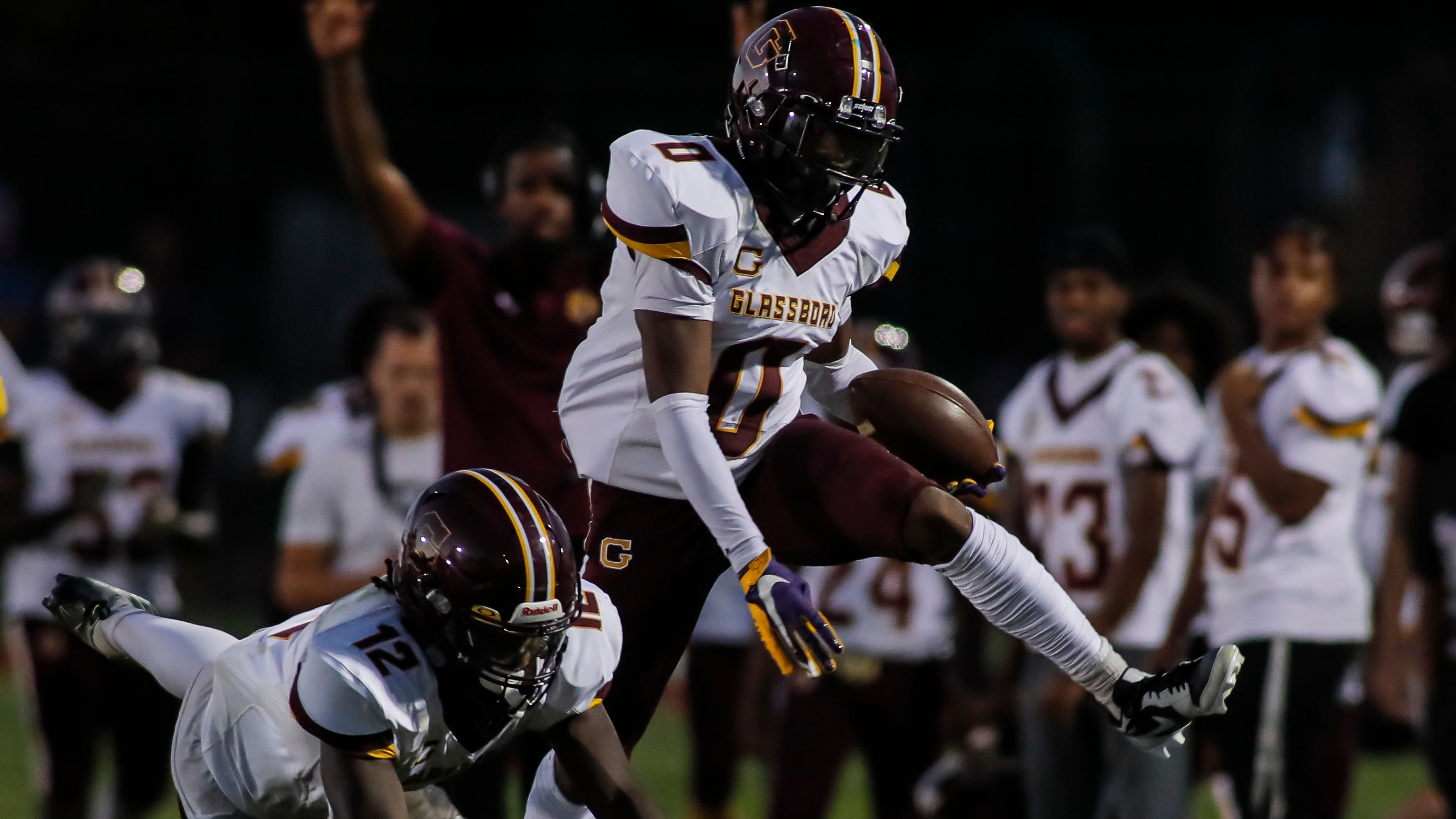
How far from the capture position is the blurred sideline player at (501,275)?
467cm

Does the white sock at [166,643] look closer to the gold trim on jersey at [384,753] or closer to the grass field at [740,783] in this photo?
the gold trim on jersey at [384,753]

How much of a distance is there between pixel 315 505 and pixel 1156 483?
264 centimetres

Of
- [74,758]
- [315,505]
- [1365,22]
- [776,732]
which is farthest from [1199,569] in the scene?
[1365,22]

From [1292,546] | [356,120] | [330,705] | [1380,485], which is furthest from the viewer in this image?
[1380,485]

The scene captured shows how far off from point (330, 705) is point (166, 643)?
2.60ft

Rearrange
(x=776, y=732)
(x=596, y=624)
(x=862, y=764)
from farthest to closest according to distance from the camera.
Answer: (x=862, y=764) < (x=776, y=732) < (x=596, y=624)

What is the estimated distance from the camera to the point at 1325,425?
5.24 meters

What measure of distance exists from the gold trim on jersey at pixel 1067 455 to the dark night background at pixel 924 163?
630 cm

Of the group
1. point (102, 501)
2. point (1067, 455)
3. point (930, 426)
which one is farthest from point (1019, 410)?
point (102, 501)

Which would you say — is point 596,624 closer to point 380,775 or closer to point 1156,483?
point 380,775

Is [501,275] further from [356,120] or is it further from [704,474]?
[704,474]

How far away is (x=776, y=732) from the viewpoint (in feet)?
19.7

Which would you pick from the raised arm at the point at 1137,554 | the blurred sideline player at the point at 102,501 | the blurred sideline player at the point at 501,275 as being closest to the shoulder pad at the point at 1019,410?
the raised arm at the point at 1137,554

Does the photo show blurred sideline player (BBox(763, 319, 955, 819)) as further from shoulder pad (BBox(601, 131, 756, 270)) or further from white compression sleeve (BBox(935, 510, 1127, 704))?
shoulder pad (BBox(601, 131, 756, 270))
